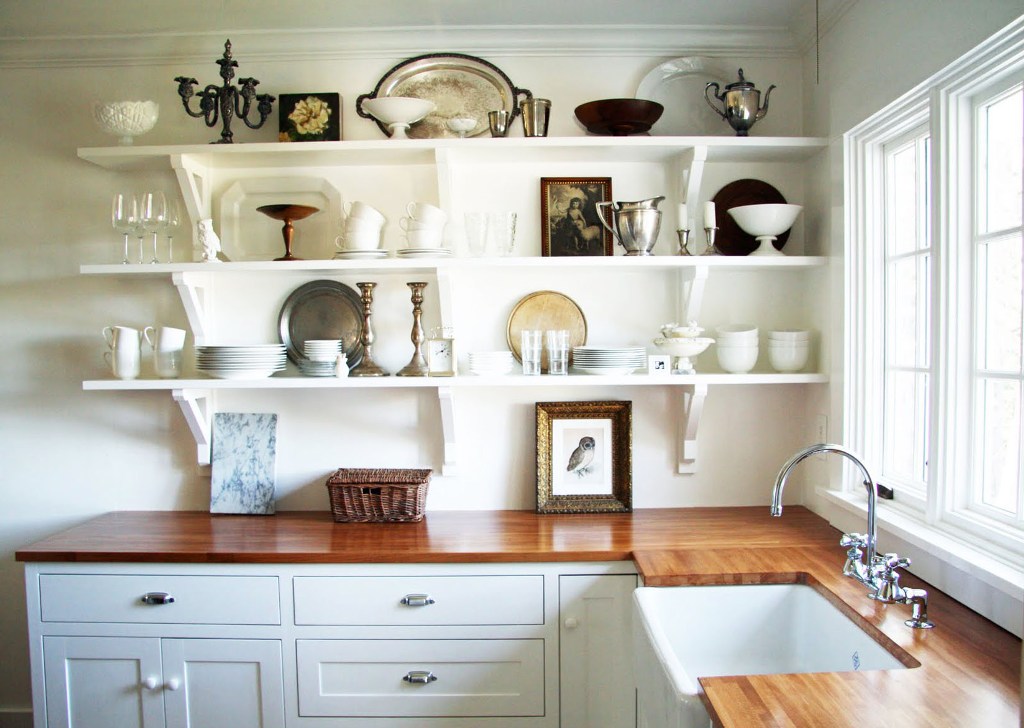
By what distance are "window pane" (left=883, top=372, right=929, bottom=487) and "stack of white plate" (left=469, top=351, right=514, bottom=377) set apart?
3.78 ft

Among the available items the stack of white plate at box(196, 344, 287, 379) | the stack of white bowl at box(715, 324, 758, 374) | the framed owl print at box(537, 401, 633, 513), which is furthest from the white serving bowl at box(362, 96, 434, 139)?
the stack of white bowl at box(715, 324, 758, 374)

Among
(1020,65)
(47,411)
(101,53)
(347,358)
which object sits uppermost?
(101,53)

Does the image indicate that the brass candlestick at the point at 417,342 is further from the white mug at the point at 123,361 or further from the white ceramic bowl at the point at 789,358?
the white ceramic bowl at the point at 789,358

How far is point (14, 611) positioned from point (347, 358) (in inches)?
59.6

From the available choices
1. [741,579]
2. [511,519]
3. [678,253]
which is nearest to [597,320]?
[678,253]

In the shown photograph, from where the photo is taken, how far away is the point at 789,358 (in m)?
2.39

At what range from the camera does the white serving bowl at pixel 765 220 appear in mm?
2330

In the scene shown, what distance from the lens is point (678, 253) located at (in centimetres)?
242

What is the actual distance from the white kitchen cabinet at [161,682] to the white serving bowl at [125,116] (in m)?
1.57

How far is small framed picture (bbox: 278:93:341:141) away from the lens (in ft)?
8.06

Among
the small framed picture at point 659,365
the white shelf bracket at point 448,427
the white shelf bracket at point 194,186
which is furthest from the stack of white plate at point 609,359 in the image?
the white shelf bracket at point 194,186

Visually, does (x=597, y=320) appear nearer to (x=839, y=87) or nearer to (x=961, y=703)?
(x=839, y=87)

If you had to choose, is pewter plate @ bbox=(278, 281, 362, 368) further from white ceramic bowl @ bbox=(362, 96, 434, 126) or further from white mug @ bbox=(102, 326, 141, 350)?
white ceramic bowl @ bbox=(362, 96, 434, 126)

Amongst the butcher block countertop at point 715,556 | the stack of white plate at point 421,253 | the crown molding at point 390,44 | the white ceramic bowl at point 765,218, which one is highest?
the crown molding at point 390,44
